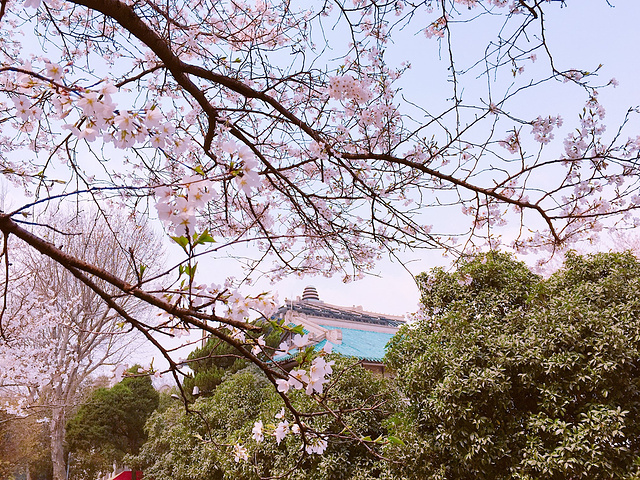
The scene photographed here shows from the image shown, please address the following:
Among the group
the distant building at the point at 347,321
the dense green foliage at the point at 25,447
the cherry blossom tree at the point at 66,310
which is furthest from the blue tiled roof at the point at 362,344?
the dense green foliage at the point at 25,447

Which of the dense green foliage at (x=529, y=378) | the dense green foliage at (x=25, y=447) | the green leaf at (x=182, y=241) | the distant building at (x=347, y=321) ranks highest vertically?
the distant building at (x=347, y=321)

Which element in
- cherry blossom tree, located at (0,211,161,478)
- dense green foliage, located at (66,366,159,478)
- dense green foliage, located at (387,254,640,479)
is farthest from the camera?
dense green foliage, located at (66,366,159,478)

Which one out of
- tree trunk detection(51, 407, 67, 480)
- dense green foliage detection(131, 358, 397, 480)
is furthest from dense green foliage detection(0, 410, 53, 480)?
dense green foliage detection(131, 358, 397, 480)

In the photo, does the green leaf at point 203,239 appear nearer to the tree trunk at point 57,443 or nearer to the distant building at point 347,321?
the distant building at point 347,321

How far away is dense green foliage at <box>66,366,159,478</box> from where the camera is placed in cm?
1151

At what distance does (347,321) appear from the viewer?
14234 mm

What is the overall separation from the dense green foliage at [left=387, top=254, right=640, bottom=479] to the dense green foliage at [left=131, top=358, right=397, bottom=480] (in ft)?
1.67

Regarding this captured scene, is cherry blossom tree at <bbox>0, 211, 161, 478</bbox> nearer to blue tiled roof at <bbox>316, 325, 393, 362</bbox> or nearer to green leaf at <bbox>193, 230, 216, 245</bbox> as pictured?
blue tiled roof at <bbox>316, 325, 393, 362</bbox>

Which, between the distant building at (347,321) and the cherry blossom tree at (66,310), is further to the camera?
the distant building at (347,321)

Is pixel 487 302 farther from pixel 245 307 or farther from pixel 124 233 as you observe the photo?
pixel 124 233

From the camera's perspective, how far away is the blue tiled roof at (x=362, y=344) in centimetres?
957

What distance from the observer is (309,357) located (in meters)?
1.46

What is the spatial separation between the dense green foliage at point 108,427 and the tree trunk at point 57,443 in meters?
0.98

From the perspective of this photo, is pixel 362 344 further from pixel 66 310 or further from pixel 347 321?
pixel 66 310
